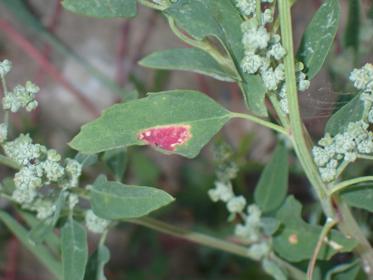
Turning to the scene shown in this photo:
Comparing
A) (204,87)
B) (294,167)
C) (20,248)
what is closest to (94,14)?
(294,167)

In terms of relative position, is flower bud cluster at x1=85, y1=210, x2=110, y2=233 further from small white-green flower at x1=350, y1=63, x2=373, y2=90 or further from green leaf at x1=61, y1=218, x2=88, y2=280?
small white-green flower at x1=350, y1=63, x2=373, y2=90

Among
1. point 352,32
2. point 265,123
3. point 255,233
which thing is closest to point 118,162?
point 255,233

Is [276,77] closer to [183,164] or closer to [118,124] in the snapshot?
[118,124]

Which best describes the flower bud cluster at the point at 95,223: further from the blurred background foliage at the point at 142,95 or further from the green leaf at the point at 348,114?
the green leaf at the point at 348,114

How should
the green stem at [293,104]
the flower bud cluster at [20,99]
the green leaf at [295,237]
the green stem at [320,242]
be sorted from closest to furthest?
1. the green stem at [293,104]
2. the flower bud cluster at [20,99]
3. the green stem at [320,242]
4. the green leaf at [295,237]

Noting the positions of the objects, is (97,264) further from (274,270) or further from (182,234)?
(274,270)

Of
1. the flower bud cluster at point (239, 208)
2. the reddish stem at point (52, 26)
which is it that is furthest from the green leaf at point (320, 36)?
the reddish stem at point (52, 26)

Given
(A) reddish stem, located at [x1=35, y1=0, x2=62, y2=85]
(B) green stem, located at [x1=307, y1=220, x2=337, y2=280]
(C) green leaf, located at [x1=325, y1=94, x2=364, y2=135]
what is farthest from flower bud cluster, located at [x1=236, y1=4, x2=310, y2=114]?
(A) reddish stem, located at [x1=35, y1=0, x2=62, y2=85]
